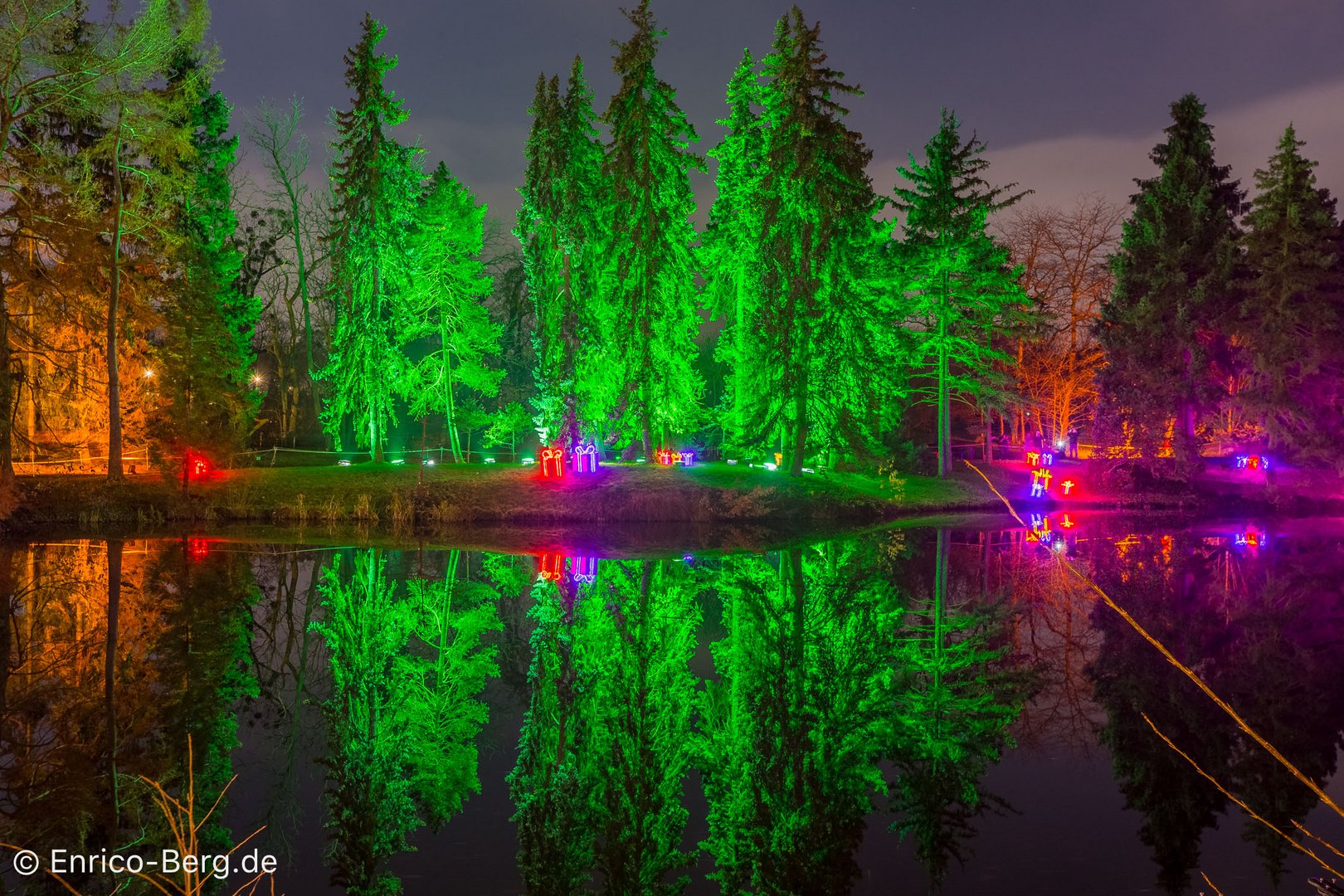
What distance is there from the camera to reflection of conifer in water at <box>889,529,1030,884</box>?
21.3ft

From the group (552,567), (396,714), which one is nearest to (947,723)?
(396,714)

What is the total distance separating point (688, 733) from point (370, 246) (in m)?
29.3

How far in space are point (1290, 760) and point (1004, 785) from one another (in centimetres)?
256

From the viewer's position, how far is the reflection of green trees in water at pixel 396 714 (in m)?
6.52

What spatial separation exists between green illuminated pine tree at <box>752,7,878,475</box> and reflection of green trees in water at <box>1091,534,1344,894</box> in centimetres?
1393

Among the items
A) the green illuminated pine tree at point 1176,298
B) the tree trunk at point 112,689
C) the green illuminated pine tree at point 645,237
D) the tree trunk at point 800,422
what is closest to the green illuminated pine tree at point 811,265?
the tree trunk at point 800,422

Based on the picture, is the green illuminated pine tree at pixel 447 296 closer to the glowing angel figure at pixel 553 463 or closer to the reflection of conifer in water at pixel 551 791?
the glowing angel figure at pixel 553 463

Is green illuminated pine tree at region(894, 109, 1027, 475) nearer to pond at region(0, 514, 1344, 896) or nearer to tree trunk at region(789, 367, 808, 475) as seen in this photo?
tree trunk at region(789, 367, 808, 475)

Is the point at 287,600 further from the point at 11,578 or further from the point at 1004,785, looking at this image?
the point at 1004,785

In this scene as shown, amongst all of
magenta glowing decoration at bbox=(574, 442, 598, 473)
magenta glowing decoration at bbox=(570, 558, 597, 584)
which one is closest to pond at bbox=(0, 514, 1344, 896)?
magenta glowing decoration at bbox=(570, 558, 597, 584)

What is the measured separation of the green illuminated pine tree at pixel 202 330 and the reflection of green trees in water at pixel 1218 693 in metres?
27.8

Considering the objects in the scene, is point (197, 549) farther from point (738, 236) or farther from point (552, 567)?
point (738, 236)

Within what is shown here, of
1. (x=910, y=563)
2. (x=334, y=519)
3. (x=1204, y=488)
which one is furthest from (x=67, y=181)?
(x=1204, y=488)

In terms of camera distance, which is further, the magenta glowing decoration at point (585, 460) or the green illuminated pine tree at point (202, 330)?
the magenta glowing decoration at point (585, 460)
